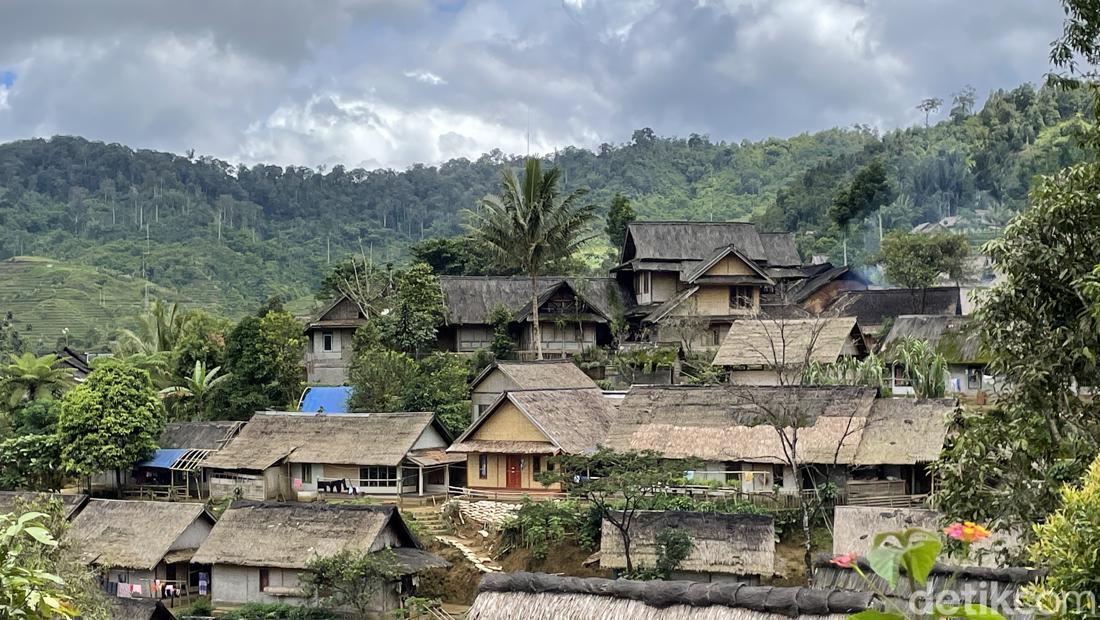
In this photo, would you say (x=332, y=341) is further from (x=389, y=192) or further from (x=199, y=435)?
(x=389, y=192)

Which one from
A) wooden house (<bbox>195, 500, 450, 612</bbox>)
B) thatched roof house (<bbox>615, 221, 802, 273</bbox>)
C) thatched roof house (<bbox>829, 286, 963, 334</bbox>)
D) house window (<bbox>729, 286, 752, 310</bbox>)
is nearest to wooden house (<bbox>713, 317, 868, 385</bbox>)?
house window (<bbox>729, 286, 752, 310</bbox>)

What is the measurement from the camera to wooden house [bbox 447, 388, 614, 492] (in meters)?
32.1

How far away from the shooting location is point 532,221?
4044cm

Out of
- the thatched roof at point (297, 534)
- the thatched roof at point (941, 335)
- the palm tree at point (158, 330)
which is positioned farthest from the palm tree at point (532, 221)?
the palm tree at point (158, 330)

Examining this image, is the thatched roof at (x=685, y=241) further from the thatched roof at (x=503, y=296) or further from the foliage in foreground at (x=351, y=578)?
the foliage in foreground at (x=351, y=578)

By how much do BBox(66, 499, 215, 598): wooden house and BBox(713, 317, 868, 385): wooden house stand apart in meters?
16.1

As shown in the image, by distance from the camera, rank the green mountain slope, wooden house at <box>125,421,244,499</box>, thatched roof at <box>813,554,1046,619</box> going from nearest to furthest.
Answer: thatched roof at <box>813,554,1046,619</box> → wooden house at <box>125,421,244,499</box> → the green mountain slope

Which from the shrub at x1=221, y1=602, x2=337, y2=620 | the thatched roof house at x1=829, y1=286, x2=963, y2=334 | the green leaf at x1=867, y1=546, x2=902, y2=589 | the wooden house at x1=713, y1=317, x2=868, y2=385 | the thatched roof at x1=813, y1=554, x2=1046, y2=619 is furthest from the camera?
the thatched roof house at x1=829, y1=286, x2=963, y2=334

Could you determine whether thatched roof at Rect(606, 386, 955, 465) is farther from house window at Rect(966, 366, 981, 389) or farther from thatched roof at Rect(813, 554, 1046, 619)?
thatched roof at Rect(813, 554, 1046, 619)

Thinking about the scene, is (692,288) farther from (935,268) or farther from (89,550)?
(89,550)

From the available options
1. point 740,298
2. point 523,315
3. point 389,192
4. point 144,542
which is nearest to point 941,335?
point 740,298

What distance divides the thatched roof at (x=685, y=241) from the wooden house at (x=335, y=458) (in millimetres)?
14149

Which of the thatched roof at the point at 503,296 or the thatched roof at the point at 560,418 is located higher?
the thatched roof at the point at 503,296

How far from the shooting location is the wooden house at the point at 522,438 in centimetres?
3212
